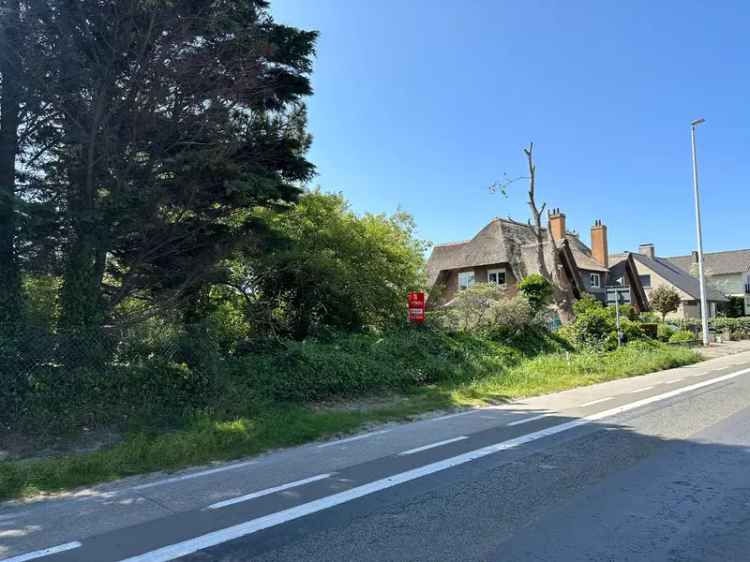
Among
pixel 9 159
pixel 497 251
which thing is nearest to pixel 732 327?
pixel 497 251

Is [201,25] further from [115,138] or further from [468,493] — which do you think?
[468,493]

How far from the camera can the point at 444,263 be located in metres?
38.3

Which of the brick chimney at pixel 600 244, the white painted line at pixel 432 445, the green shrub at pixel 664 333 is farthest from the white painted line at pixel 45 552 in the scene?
the brick chimney at pixel 600 244

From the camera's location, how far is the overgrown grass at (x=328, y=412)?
662 cm

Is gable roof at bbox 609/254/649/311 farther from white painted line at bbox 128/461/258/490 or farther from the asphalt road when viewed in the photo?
white painted line at bbox 128/461/258/490

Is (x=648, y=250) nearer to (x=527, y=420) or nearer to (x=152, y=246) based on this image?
(x=527, y=420)

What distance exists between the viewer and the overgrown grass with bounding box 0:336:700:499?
6.62 metres

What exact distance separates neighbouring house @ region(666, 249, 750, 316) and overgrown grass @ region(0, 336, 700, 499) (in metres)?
51.0

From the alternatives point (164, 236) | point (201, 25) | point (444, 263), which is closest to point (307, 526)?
point (164, 236)

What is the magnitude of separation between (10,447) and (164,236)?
4.77m

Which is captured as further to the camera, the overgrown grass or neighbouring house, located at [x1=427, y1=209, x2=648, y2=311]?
neighbouring house, located at [x1=427, y1=209, x2=648, y2=311]

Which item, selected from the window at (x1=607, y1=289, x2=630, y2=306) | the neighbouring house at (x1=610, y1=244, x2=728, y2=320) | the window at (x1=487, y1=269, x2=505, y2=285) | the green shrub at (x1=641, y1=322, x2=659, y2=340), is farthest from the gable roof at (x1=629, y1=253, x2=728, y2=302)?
the window at (x1=607, y1=289, x2=630, y2=306)

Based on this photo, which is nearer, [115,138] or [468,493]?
[468,493]

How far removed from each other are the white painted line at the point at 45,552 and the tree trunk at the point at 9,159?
17.3 ft
